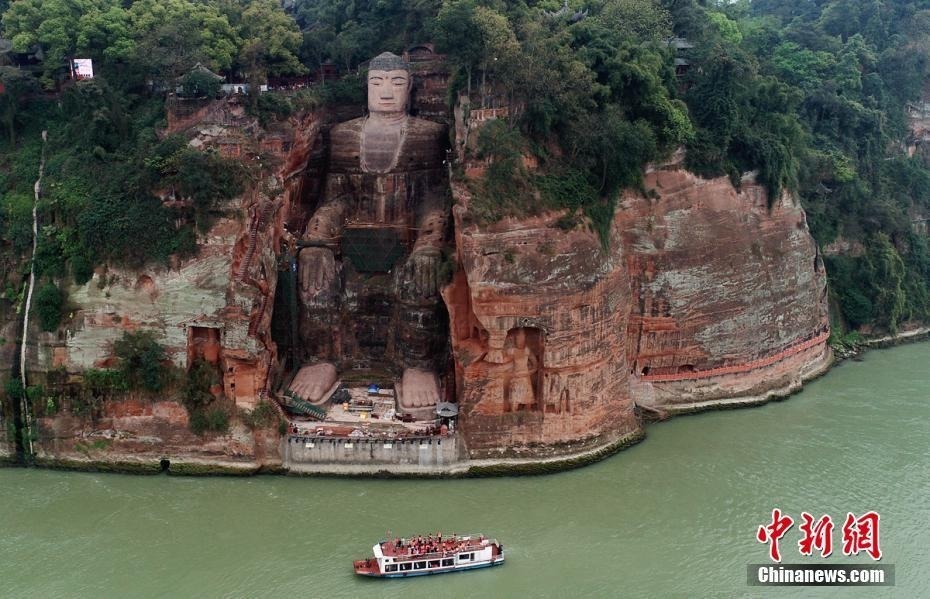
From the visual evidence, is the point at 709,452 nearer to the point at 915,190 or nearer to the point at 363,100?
the point at 363,100

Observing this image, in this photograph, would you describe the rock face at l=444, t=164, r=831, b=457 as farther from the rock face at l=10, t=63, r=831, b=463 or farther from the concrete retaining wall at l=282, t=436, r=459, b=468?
the concrete retaining wall at l=282, t=436, r=459, b=468

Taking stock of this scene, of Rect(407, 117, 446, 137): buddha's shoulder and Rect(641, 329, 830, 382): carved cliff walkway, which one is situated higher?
Rect(407, 117, 446, 137): buddha's shoulder

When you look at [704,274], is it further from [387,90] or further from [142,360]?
[142,360]

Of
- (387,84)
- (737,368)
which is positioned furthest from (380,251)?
(737,368)

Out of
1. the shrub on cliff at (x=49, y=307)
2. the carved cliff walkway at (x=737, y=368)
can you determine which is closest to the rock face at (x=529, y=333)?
the carved cliff walkway at (x=737, y=368)

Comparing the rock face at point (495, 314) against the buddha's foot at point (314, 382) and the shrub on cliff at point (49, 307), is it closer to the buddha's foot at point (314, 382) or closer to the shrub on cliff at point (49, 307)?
the shrub on cliff at point (49, 307)

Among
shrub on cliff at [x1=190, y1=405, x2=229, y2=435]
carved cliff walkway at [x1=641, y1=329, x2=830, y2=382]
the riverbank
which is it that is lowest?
the riverbank

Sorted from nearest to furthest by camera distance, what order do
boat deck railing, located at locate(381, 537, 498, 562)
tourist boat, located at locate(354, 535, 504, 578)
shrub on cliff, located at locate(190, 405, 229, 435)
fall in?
tourist boat, located at locate(354, 535, 504, 578)
boat deck railing, located at locate(381, 537, 498, 562)
shrub on cliff, located at locate(190, 405, 229, 435)

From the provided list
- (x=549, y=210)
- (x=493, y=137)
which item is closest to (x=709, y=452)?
(x=549, y=210)

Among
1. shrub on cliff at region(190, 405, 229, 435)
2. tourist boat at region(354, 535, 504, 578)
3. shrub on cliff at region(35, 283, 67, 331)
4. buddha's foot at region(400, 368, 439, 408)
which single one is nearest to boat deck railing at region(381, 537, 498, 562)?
tourist boat at region(354, 535, 504, 578)
